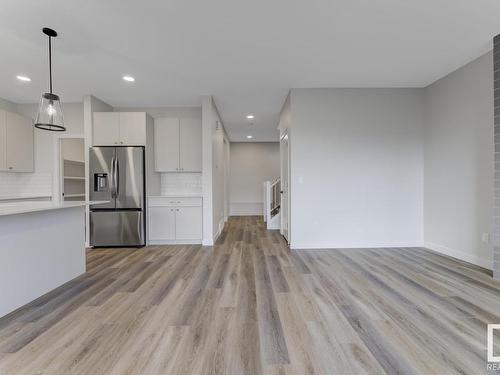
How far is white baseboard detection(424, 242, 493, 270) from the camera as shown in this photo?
3.12 meters

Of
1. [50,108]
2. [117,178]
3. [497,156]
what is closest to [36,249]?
[50,108]

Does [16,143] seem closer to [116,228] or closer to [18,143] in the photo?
[18,143]

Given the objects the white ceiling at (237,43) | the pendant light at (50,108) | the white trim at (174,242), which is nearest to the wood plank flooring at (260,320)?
the white trim at (174,242)

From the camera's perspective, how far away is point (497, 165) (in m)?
2.78

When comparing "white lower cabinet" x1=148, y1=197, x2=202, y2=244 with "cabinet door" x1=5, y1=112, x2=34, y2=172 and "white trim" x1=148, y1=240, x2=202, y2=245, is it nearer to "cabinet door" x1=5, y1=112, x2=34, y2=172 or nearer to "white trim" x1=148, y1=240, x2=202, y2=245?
"white trim" x1=148, y1=240, x2=202, y2=245

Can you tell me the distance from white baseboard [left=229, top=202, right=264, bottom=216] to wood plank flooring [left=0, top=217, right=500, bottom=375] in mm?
5672

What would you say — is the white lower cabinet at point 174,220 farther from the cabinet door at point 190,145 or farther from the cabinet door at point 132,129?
the cabinet door at point 132,129

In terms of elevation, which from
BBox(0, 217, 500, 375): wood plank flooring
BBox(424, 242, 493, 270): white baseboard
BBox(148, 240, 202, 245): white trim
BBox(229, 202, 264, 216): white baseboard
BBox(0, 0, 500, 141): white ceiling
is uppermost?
BBox(0, 0, 500, 141): white ceiling

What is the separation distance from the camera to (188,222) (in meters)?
4.61

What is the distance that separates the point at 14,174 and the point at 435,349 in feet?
21.3

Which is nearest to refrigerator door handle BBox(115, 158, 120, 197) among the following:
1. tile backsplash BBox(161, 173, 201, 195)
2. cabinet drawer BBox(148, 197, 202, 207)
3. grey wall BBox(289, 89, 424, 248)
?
cabinet drawer BBox(148, 197, 202, 207)

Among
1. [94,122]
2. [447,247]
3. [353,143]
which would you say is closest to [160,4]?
[94,122]

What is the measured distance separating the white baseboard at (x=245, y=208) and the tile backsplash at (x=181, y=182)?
395 cm

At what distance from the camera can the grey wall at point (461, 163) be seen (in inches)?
123
